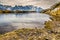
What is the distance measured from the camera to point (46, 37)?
35.1ft

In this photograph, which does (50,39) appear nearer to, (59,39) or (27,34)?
A: (59,39)

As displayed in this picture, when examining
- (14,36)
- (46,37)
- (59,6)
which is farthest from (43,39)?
(59,6)

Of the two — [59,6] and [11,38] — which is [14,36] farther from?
[59,6]

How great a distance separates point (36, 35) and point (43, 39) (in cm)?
102

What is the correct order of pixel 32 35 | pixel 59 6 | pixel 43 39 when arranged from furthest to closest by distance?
pixel 59 6, pixel 32 35, pixel 43 39

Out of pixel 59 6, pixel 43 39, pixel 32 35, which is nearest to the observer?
pixel 43 39

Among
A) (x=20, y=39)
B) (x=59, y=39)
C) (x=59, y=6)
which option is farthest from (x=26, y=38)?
(x=59, y=6)

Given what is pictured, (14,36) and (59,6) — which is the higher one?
(14,36)

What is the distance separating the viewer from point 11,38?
34.9 ft

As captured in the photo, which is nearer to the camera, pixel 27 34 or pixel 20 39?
pixel 20 39

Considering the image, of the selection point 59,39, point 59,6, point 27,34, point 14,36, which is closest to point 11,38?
point 14,36

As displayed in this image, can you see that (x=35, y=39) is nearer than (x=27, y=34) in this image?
Yes

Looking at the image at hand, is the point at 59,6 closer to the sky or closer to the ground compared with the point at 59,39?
closer to the ground

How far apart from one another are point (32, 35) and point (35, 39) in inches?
34.1
